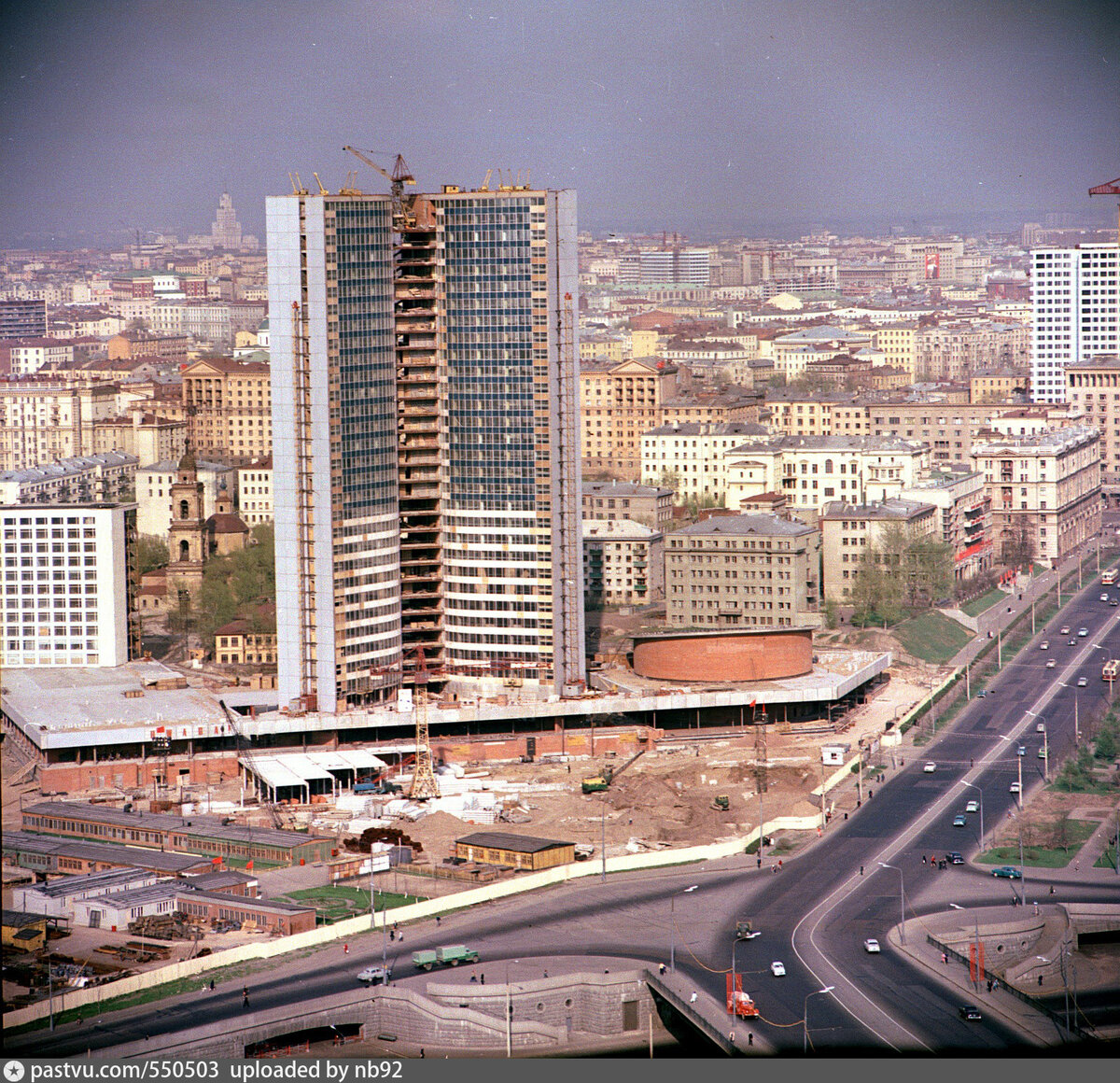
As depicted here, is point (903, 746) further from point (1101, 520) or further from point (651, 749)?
point (1101, 520)

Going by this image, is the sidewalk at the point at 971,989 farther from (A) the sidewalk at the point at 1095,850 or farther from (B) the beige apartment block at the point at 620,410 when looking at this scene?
(B) the beige apartment block at the point at 620,410

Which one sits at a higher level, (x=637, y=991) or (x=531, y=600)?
(x=531, y=600)

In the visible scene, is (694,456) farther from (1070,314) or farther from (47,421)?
(1070,314)

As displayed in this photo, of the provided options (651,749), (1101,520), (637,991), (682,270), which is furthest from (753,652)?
(682,270)

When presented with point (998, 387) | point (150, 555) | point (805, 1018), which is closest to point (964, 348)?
point (998, 387)

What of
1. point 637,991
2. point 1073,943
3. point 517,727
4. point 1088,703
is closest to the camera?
point 637,991

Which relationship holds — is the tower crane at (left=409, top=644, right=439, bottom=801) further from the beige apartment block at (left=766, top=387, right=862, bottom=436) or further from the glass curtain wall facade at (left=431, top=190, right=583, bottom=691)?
the beige apartment block at (left=766, top=387, right=862, bottom=436)
